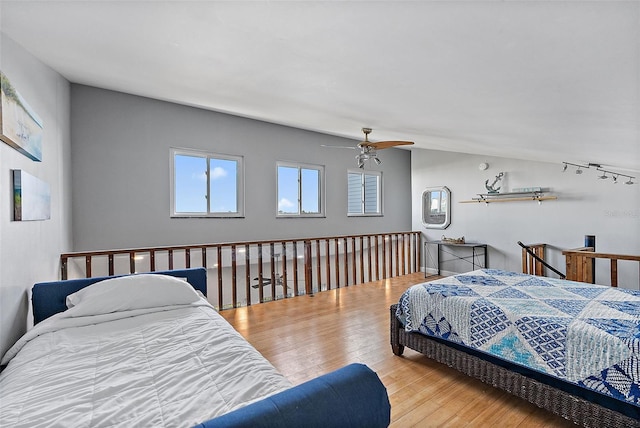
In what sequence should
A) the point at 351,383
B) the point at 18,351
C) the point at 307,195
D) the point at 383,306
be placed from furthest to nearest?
the point at 307,195, the point at 383,306, the point at 18,351, the point at 351,383

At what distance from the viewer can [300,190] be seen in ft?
20.6

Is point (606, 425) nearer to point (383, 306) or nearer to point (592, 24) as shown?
point (592, 24)

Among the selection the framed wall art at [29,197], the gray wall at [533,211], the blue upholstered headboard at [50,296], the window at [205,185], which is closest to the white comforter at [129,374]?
the blue upholstered headboard at [50,296]

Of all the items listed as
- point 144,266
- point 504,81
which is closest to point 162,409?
point 504,81

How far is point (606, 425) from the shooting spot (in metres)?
1.64

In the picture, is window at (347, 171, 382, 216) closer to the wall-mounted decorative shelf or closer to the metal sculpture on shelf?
the wall-mounted decorative shelf

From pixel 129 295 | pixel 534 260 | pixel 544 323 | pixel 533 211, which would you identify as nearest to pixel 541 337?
pixel 544 323

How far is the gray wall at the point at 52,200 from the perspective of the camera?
188cm

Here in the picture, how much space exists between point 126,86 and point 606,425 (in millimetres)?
5277

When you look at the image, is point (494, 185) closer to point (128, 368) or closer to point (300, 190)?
point (300, 190)

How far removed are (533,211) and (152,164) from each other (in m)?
6.17

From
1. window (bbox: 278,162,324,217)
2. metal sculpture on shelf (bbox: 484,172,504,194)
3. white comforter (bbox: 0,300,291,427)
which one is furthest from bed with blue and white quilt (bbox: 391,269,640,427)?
window (bbox: 278,162,324,217)

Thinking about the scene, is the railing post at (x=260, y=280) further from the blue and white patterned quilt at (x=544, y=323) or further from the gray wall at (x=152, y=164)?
the blue and white patterned quilt at (x=544, y=323)

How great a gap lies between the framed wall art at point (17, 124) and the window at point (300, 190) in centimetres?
389
